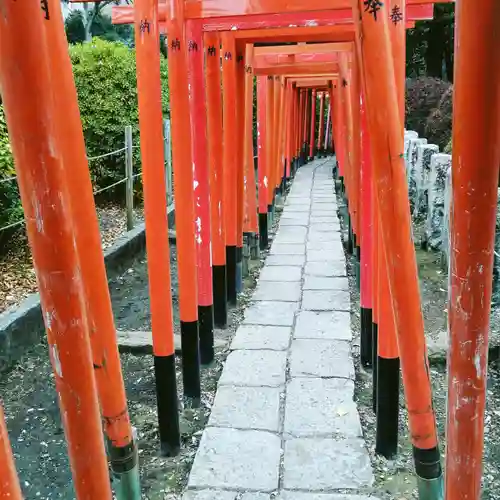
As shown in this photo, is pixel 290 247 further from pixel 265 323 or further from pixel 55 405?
pixel 55 405

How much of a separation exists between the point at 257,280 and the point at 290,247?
1522 millimetres

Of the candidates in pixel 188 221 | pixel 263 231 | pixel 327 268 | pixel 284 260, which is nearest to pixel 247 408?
pixel 188 221

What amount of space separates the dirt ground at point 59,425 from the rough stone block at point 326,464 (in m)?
0.49

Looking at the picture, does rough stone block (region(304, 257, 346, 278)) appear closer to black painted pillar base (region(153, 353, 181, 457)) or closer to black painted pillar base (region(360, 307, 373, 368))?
black painted pillar base (region(360, 307, 373, 368))

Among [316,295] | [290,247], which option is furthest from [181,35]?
[290,247]

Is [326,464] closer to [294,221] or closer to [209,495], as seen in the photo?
[209,495]

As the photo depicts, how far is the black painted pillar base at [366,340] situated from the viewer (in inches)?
148

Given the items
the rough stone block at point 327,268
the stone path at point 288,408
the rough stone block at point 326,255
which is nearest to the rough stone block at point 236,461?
the stone path at point 288,408

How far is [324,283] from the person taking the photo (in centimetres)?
570

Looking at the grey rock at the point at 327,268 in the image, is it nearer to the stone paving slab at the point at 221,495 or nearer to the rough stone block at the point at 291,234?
the rough stone block at the point at 291,234

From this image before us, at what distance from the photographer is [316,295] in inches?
210

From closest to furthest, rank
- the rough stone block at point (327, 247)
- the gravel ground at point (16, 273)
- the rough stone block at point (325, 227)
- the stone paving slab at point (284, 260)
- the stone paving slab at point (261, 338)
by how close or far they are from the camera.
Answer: the stone paving slab at point (261, 338)
the gravel ground at point (16, 273)
the stone paving slab at point (284, 260)
the rough stone block at point (327, 247)
the rough stone block at point (325, 227)

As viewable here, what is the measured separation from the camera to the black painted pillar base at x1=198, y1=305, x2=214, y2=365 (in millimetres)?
3797

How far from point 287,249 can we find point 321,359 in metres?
3.36
